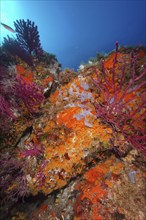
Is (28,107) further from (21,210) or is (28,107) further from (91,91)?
(21,210)

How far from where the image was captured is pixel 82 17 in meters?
122

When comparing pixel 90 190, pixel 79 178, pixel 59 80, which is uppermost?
pixel 59 80

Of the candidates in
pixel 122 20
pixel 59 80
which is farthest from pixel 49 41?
pixel 59 80

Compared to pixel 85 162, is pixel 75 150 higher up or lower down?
higher up

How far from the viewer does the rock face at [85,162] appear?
1.91m

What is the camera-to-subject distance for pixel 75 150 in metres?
2.22

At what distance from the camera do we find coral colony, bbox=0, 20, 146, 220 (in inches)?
76.6

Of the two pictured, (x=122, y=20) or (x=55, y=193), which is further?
(x=122, y=20)

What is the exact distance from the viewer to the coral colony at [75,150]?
195 cm

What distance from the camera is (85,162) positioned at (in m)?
2.16

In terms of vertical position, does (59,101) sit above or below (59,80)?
below

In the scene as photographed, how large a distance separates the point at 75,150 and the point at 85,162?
0.73ft

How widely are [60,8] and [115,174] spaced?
438 feet

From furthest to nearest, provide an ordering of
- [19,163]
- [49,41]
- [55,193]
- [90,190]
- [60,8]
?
[49,41], [60,8], [19,163], [55,193], [90,190]
